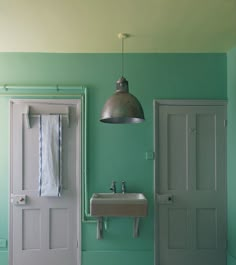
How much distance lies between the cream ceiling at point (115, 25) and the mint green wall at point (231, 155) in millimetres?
245

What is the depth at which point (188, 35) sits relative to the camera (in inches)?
126

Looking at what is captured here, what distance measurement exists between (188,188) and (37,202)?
171cm

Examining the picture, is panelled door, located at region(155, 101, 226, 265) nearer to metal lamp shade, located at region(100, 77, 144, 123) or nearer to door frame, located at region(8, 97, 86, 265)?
door frame, located at region(8, 97, 86, 265)

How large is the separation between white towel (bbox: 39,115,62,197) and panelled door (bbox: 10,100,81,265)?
0.20 ft

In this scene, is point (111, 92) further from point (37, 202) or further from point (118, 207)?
point (37, 202)

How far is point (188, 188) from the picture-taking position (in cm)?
377

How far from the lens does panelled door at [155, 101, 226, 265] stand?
3764 mm

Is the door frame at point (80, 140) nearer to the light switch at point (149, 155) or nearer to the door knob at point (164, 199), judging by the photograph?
the light switch at point (149, 155)

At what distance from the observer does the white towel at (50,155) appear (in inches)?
145

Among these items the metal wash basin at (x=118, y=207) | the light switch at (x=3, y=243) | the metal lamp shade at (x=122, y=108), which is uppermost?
the metal lamp shade at (x=122, y=108)

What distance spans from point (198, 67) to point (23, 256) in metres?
2.91

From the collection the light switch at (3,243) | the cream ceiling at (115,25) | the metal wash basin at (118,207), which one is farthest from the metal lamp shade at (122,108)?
the light switch at (3,243)

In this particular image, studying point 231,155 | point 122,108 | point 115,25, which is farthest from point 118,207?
point 115,25

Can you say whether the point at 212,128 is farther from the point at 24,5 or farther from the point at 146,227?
the point at 24,5
